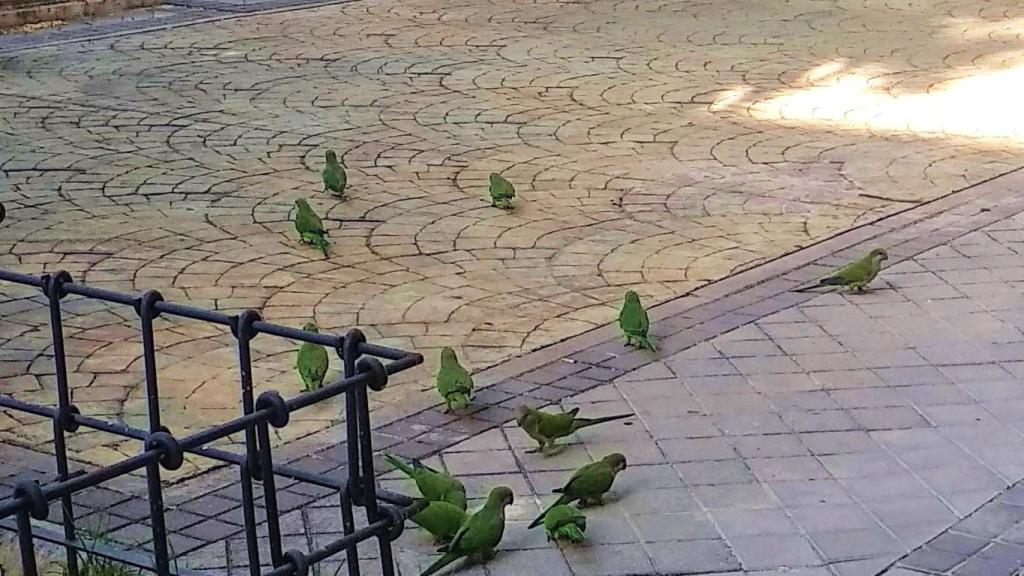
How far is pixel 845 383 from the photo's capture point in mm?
5207

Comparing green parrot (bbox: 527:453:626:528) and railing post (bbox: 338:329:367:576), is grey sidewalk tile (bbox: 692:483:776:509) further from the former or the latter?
railing post (bbox: 338:329:367:576)

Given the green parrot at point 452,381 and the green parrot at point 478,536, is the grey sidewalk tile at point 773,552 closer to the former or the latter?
the green parrot at point 478,536

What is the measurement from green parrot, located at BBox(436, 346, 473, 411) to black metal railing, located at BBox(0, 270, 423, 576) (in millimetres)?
1728

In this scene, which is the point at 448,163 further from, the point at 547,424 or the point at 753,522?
the point at 753,522

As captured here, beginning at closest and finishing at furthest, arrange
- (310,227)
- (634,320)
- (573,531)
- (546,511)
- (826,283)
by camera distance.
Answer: (573,531) → (546,511) → (634,320) → (826,283) → (310,227)

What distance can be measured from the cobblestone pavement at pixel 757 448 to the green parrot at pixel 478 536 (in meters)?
0.09

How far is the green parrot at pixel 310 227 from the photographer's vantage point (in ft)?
22.5

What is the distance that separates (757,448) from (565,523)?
95 centimetres

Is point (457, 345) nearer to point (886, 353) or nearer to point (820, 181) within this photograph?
point (886, 353)

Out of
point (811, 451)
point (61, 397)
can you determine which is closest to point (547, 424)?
point (811, 451)

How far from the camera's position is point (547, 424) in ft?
14.9

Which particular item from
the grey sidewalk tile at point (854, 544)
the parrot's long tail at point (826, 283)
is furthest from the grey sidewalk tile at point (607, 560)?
the parrot's long tail at point (826, 283)

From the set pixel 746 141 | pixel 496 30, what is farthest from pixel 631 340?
pixel 496 30

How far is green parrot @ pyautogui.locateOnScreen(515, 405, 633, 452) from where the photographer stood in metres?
4.53
